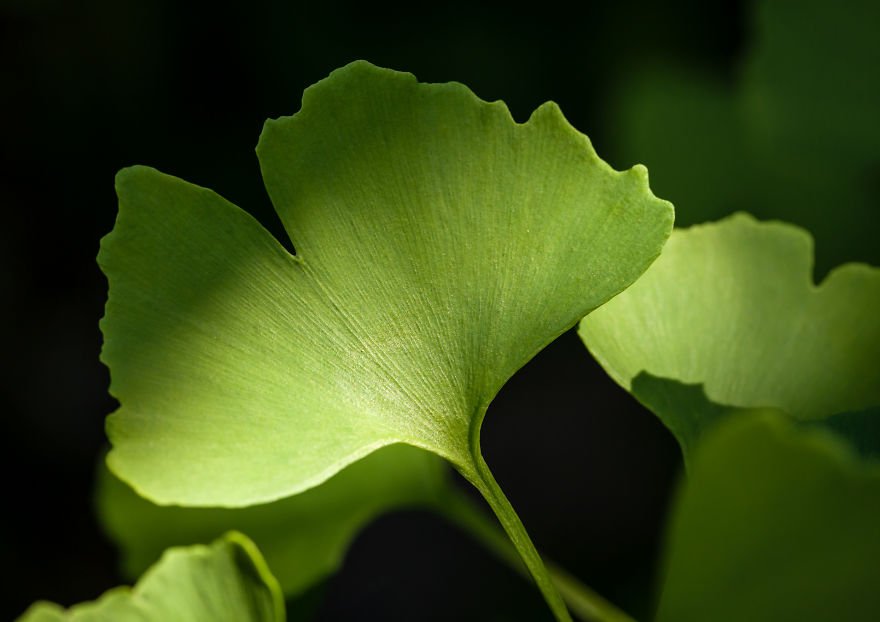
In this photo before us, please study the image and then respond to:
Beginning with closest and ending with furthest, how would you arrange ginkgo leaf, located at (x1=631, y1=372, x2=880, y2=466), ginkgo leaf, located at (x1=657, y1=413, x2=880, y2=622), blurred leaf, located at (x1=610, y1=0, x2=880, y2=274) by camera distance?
ginkgo leaf, located at (x1=657, y1=413, x2=880, y2=622)
ginkgo leaf, located at (x1=631, y1=372, x2=880, y2=466)
blurred leaf, located at (x1=610, y1=0, x2=880, y2=274)

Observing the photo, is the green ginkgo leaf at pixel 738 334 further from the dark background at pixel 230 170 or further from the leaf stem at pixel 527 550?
the dark background at pixel 230 170

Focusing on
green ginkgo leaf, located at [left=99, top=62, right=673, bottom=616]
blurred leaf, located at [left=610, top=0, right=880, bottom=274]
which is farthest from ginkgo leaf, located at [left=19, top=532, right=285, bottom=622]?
blurred leaf, located at [left=610, top=0, right=880, bottom=274]

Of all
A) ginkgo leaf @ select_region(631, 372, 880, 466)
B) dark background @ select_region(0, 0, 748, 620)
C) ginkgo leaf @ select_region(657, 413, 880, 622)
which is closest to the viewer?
ginkgo leaf @ select_region(657, 413, 880, 622)

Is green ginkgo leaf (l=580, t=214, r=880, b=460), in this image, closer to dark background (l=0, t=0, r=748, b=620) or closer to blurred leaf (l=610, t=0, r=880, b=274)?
blurred leaf (l=610, t=0, r=880, b=274)

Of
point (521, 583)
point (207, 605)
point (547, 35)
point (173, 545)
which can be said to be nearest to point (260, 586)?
point (207, 605)

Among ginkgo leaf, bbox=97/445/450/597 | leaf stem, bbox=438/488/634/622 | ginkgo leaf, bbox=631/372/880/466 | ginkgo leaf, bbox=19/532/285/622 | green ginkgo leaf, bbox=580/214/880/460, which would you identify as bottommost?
leaf stem, bbox=438/488/634/622

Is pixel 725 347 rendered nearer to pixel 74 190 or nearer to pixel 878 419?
pixel 878 419

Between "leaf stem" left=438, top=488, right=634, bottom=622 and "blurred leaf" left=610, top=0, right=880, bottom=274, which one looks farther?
"blurred leaf" left=610, top=0, right=880, bottom=274

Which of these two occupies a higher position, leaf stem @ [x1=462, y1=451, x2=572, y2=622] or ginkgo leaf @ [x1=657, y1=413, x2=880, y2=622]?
ginkgo leaf @ [x1=657, y1=413, x2=880, y2=622]
